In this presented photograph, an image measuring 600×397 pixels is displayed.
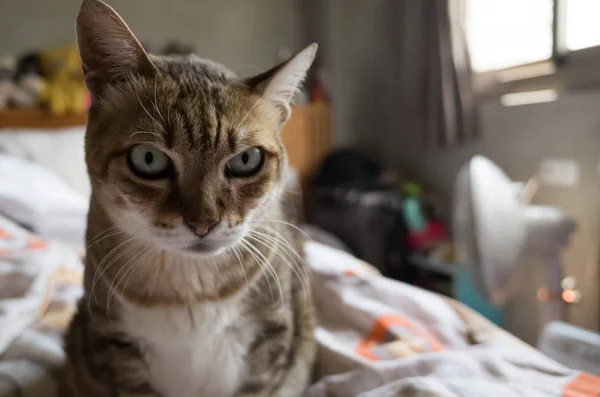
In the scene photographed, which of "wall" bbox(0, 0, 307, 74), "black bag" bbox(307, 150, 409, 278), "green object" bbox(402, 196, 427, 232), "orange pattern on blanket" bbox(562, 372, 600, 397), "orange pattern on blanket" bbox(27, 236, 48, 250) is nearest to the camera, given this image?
"orange pattern on blanket" bbox(562, 372, 600, 397)

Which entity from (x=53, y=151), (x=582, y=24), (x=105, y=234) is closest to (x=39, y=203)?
(x=53, y=151)

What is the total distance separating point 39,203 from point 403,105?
6.16ft

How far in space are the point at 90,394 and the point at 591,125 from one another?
170 centimetres

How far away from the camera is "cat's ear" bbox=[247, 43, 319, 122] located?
76cm

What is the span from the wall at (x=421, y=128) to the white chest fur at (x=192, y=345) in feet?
3.40

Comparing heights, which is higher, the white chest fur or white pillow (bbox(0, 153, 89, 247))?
white pillow (bbox(0, 153, 89, 247))

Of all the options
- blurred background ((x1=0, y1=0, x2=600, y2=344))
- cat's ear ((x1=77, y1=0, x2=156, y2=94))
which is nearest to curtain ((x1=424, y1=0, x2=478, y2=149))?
blurred background ((x1=0, y1=0, x2=600, y2=344))

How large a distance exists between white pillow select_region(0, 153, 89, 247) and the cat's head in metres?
0.86

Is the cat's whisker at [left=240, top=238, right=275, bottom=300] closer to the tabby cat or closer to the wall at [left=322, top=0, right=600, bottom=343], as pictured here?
the tabby cat

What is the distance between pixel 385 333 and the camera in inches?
38.1

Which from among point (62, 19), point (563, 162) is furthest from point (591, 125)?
point (62, 19)

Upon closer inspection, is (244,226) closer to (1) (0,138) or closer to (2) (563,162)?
(2) (563,162)

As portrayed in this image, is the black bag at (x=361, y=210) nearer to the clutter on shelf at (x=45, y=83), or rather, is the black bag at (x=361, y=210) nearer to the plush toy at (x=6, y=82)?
the clutter on shelf at (x=45, y=83)

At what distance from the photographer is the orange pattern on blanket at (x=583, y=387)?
0.75 meters
